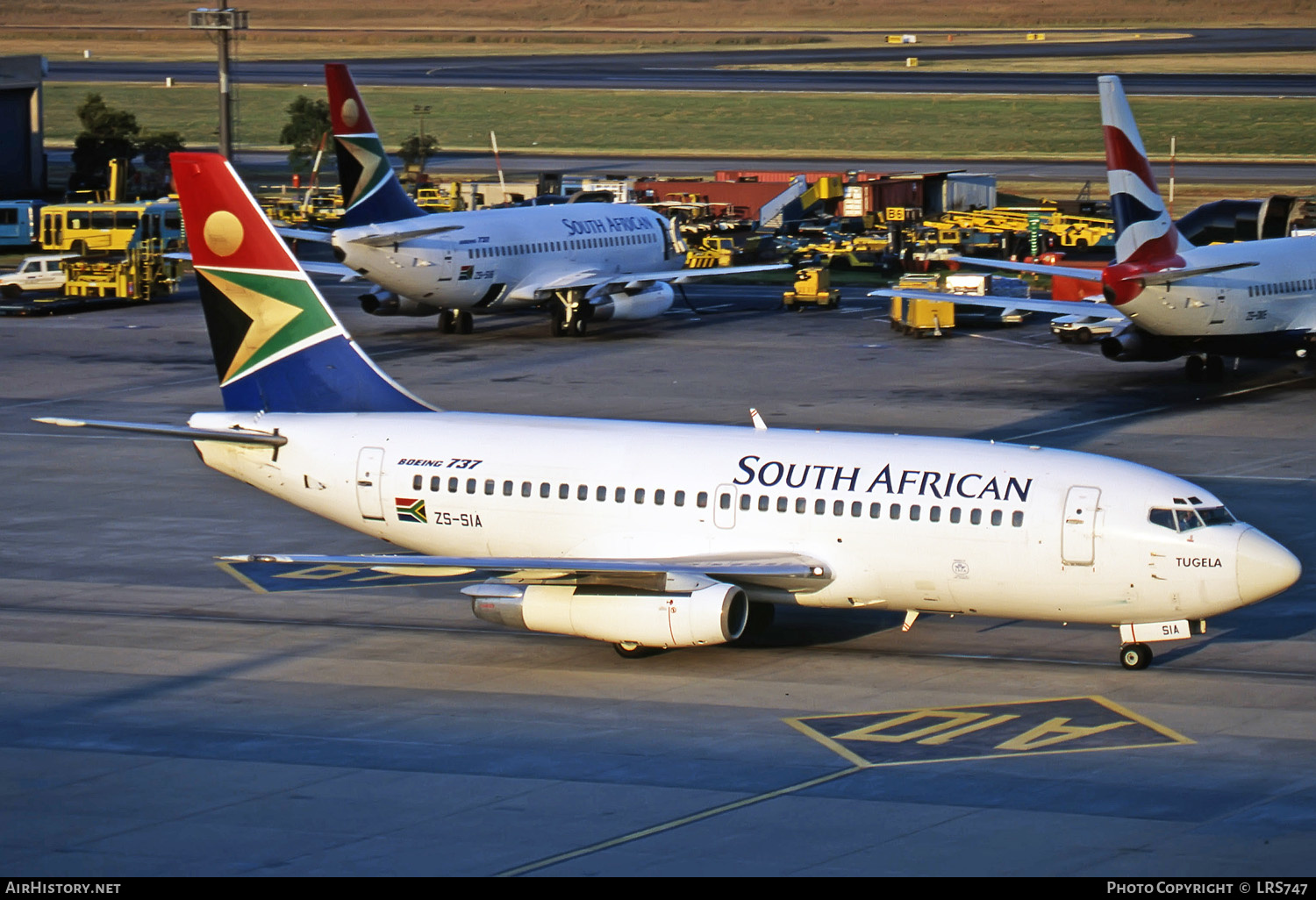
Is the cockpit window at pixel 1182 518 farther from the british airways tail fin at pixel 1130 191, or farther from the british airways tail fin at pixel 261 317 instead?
the british airways tail fin at pixel 1130 191

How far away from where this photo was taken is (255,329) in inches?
1388

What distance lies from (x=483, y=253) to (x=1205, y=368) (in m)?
27.2

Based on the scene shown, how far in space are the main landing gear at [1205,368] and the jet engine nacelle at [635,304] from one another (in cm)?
2228

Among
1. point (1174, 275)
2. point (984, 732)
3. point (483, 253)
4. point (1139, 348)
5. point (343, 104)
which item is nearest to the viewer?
point (984, 732)

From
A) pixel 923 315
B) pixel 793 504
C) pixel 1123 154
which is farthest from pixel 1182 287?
pixel 793 504

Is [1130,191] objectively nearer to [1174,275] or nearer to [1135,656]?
[1174,275]

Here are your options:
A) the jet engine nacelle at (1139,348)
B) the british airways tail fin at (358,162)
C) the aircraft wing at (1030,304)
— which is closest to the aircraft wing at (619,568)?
the jet engine nacelle at (1139,348)

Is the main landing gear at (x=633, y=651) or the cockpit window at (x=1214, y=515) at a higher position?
the cockpit window at (x=1214, y=515)

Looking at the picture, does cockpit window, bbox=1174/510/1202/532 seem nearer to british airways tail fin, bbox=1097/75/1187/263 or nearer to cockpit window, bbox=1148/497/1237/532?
cockpit window, bbox=1148/497/1237/532

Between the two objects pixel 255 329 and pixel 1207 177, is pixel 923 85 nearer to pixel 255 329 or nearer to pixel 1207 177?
pixel 1207 177

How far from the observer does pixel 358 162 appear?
228ft

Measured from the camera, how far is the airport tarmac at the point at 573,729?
22.3 meters

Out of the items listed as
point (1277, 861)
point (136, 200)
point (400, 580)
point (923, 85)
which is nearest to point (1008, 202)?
point (136, 200)
